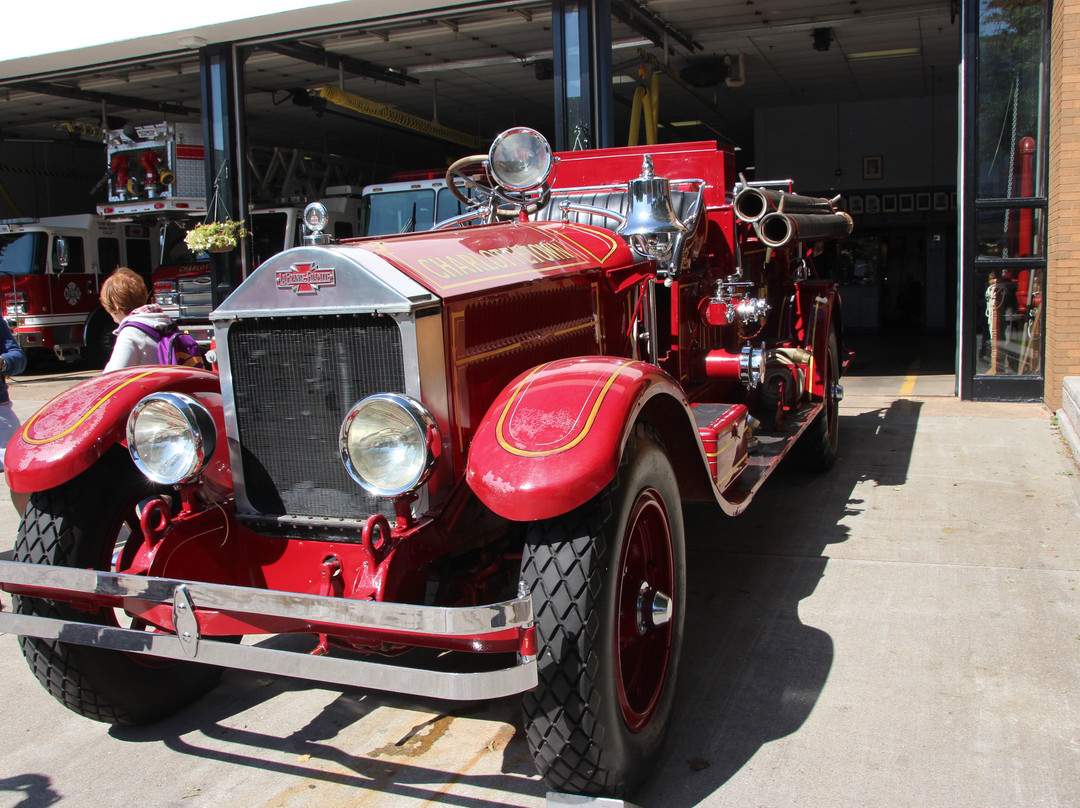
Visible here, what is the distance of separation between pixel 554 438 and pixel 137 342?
3.16 metres

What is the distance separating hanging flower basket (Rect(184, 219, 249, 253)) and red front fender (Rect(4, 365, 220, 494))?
8375 mm

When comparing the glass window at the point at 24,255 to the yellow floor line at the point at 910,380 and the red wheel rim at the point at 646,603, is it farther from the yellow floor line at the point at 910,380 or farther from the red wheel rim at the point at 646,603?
the red wheel rim at the point at 646,603

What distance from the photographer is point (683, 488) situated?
3500 mm

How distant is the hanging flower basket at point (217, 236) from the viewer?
11.1 metres

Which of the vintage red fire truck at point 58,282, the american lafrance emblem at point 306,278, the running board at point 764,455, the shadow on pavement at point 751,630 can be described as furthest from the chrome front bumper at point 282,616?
the vintage red fire truck at point 58,282

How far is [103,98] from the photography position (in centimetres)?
1531

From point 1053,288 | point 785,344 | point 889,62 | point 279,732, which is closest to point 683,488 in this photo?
point 279,732

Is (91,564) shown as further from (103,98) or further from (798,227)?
(103,98)

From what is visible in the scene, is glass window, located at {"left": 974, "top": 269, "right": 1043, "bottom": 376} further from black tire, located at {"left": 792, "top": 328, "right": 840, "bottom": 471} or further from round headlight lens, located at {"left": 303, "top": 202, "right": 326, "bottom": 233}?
round headlight lens, located at {"left": 303, "top": 202, "right": 326, "bottom": 233}

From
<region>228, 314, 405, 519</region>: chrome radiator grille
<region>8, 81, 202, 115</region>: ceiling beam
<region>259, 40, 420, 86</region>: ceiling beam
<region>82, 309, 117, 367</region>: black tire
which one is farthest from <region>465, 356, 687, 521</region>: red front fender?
<region>82, 309, 117, 367</region>: black tire

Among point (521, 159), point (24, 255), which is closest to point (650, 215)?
point (521, 159)

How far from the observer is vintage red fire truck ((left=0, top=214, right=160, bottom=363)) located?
14680 mm

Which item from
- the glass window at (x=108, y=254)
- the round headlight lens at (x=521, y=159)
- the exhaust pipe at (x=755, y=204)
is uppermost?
the glass window at (x=108, y=254)

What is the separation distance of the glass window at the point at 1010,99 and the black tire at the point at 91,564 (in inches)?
330
